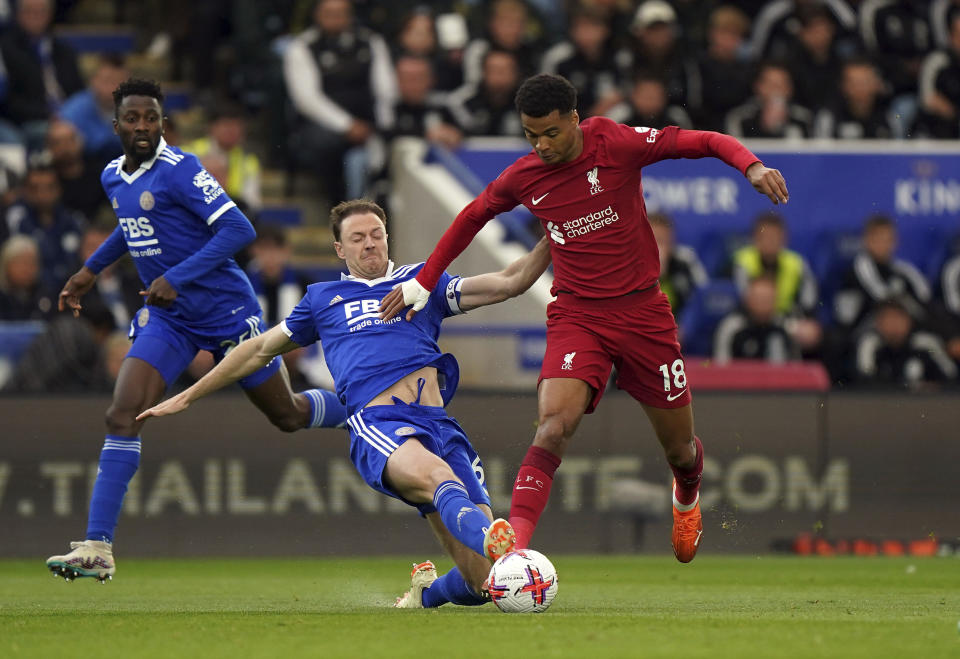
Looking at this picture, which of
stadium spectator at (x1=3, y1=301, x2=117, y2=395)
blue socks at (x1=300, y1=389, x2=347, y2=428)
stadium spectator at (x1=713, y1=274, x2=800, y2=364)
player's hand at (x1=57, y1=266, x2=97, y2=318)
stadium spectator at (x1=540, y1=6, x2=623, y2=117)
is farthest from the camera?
stadium spectator at (x1=540, y1=6, x2=623, y2=117)

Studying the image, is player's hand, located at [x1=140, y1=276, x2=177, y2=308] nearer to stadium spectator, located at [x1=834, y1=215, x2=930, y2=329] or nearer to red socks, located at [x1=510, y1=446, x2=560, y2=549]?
red socks, located at [x1=510, y1=446, x2=560, y2=549]

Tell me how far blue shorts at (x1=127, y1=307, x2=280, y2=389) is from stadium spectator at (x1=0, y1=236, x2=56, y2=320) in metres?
4.31

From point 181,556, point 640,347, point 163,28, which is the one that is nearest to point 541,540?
point 181,556

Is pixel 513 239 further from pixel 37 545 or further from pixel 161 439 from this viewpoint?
pixel 37 545

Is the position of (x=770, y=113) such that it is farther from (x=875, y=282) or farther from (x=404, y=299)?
(x=404, y=299)

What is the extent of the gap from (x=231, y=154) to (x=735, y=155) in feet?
26.1

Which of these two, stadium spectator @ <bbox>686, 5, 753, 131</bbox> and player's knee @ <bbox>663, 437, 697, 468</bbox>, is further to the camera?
stadium spectator @ <bbox>686, 5, 753, 131</bbox>

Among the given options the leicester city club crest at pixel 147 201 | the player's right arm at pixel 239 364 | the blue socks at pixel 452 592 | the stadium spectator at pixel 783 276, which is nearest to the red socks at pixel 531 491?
the blue socks at pixel 452 592

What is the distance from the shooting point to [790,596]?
30.9ft

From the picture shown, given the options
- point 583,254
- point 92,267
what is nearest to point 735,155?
point 583,254

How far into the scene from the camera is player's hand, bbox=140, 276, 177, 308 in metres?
9.46

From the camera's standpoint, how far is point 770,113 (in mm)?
16484

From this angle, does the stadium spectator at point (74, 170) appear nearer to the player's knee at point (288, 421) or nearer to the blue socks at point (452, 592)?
the player's knee at point (288, 421)

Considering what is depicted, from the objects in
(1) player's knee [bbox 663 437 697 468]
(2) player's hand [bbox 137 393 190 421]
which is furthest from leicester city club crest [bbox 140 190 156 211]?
(1) player's knee [bbox 663 437 697 468]
